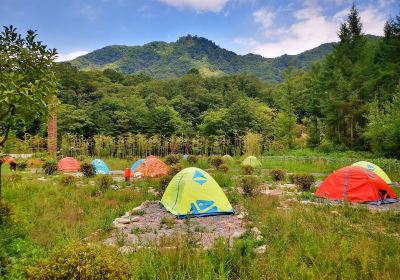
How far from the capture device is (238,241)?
202 inches

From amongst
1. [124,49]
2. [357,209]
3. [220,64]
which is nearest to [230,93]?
[357,209]

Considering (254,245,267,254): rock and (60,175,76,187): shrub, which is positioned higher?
(60,175,76,187): shrub

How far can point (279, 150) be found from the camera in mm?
37938

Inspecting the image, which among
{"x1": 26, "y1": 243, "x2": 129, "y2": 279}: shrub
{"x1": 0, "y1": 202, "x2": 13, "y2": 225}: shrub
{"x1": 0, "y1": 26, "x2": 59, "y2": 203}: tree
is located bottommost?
{"x1": 0, "y1": 202, "x2": 13, "y2": 225}: shrub

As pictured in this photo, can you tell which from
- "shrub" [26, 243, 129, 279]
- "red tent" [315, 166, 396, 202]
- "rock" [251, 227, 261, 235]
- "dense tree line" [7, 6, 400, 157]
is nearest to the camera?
"shrub" [26, 243, 129, 279]

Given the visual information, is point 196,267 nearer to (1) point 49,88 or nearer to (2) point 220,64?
(1) point 49,88

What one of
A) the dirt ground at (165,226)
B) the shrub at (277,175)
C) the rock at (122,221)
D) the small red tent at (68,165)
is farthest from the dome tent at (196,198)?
the small red tent at (68,165)

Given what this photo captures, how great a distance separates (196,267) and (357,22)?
136ft

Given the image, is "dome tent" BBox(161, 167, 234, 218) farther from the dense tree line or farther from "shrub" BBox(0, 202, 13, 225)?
the dense tree line

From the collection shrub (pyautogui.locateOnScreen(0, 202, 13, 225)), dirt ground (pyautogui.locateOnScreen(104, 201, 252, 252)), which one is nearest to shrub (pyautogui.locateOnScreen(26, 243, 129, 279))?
dirt ground (pyautogui.locateOnScreen(104, 201, 252, 252))

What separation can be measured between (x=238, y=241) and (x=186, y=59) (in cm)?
12615

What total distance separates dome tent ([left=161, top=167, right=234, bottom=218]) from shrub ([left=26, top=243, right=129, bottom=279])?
6349 mm

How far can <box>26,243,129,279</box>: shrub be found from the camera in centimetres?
281

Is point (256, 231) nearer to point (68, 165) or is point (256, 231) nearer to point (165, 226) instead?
point (165, 226)
